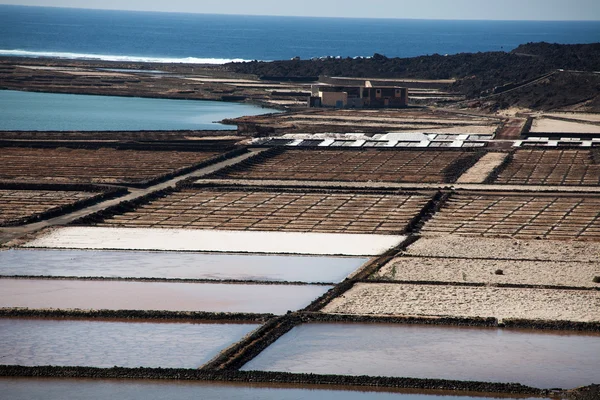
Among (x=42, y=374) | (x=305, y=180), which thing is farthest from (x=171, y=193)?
(x=42, y=374)

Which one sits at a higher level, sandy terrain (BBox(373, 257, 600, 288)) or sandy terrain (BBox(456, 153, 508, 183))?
sandy terrain (BBox(456, 153, 508, 183))

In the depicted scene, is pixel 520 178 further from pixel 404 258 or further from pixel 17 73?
pixel 17 73

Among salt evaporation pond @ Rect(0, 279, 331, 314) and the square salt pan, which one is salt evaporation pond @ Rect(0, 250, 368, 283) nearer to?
the square salt pan

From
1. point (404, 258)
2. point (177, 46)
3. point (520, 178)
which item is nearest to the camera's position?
point (404, 258)

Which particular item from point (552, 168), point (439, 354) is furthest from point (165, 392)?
point (552, 168)

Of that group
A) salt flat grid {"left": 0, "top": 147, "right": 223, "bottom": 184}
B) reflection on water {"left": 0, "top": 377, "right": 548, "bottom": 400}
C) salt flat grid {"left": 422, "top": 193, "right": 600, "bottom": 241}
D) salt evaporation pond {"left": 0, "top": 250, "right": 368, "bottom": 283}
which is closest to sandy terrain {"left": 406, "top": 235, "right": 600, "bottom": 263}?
salt flat grid {"left": 422, "top": 193, "right": 600, "bottom": 241}

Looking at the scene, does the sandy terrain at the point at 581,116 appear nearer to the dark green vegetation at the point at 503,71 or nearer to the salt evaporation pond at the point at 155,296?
the dark green vegetation at the point at 503,71
